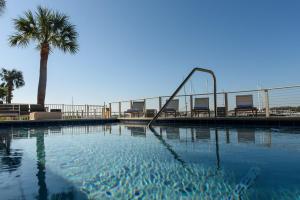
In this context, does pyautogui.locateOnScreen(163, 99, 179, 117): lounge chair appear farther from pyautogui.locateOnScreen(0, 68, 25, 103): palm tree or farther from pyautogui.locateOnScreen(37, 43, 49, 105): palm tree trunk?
pyautogui.locateOnScreen(0, 68, 25, 103): palm tree

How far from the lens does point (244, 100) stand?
9.34 metres

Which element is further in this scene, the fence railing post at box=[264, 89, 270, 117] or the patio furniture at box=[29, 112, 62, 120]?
the patio furniture at box=[29, 112, 62, 120]

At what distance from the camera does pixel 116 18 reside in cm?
1414

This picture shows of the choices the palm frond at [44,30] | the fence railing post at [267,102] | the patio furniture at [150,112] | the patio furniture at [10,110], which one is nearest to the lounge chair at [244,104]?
the fence railing post at [267,102]

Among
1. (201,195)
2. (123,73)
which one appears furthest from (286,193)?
(123,73)

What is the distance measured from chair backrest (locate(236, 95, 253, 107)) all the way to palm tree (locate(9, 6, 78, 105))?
35.5ft

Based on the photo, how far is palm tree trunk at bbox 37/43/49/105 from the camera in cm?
1373

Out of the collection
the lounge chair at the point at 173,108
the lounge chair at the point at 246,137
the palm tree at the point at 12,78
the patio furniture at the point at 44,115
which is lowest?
the lounge chair at the point at 246,137

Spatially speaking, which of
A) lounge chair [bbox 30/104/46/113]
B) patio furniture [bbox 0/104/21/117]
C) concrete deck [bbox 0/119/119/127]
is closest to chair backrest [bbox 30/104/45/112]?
lounge chair [bbox 30/104/46/113]

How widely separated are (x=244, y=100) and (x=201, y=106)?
1801 millimetres

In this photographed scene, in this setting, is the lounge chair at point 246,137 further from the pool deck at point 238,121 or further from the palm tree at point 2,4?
the palm tree at point 2,4

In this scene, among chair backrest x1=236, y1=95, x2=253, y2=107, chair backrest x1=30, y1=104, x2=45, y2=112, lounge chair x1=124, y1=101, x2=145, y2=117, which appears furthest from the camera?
chair backrest x1=30, y1=104, x2=45, y2=112

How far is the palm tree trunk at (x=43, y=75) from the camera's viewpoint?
1373cm

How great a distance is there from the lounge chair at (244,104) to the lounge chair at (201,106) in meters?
1.27
